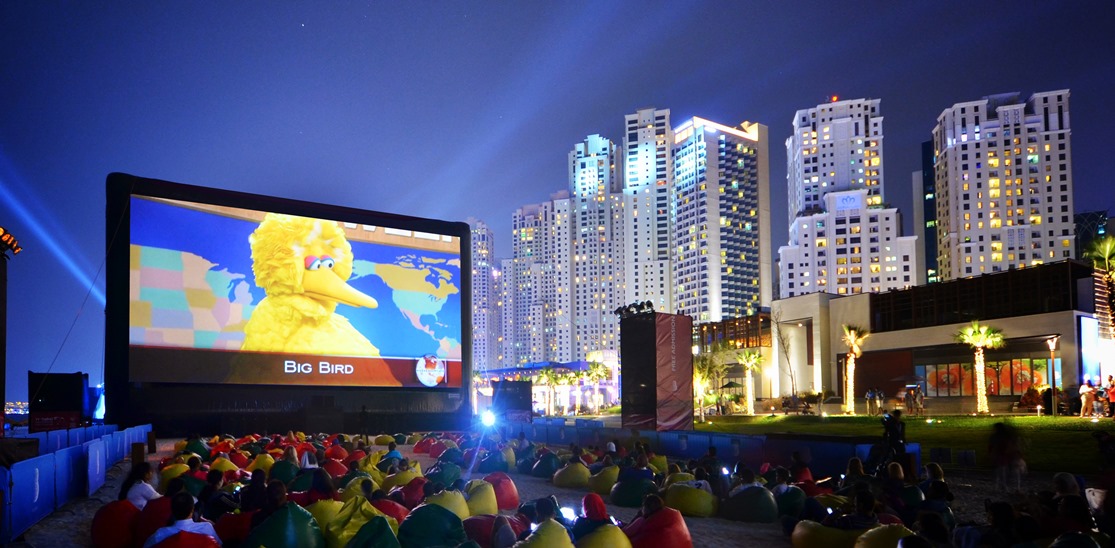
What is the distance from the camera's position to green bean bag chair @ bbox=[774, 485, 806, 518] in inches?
522

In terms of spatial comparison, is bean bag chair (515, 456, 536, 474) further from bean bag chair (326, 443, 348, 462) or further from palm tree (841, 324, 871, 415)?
palm tree (841, 324, 871, 415)

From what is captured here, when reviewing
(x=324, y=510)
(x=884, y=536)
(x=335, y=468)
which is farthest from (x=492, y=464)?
(x=884, y=536)

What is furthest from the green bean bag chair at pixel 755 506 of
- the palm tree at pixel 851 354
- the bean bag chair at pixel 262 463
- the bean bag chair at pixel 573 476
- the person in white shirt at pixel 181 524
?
the palm tree at pixel 851 354

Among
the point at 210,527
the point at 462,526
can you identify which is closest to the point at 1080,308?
the point at 462,526

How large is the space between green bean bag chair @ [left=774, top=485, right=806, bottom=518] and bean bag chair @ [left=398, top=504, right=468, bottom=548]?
5.87m

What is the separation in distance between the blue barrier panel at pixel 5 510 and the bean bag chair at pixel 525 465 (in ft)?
38.9

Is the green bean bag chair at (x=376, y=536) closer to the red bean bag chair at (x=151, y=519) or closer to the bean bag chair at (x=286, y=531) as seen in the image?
the bean bag chair at (x=286, y=531)

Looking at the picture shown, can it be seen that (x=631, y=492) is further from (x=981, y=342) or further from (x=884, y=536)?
(x=981, y=342)

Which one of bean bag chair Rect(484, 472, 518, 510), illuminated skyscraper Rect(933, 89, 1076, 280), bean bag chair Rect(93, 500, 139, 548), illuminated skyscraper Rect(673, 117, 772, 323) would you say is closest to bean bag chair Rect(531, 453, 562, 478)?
bean bag chair Rect(484, 472, 518, 510)

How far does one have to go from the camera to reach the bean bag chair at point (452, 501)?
40.1ft

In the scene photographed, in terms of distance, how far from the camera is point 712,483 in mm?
14680

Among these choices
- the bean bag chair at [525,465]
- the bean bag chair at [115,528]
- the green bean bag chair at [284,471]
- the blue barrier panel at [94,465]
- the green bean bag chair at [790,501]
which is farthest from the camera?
the bean bag chair at [525,465]

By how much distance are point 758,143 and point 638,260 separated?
108ft

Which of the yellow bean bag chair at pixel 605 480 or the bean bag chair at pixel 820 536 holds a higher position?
the bean bag chair at pixel 820 536
